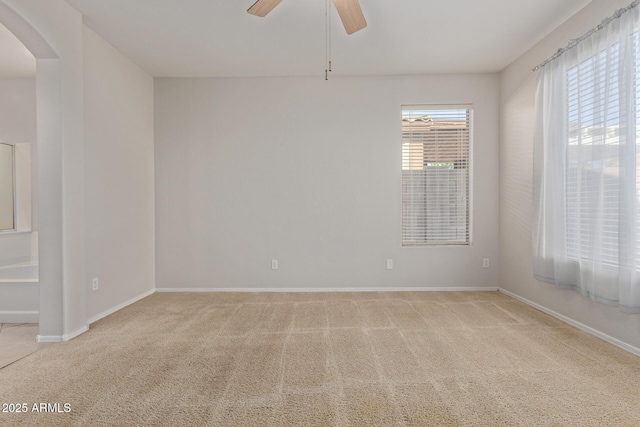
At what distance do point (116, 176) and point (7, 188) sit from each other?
2.16 m

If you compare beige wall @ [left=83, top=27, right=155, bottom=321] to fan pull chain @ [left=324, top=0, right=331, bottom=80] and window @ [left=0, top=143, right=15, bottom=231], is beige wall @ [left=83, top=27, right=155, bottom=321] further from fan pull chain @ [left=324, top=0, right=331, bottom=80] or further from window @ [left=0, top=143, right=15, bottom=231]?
fan pull chain @ [left=324, top=0, right=331, bottom=80]

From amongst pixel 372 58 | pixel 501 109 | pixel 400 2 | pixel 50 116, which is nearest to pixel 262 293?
pixel 50 116

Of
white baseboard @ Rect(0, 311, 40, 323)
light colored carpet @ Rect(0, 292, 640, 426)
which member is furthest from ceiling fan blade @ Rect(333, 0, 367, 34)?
white baseboard @ Rect(0, 311, 40, 323)

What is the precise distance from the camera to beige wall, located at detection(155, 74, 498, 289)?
4.37 metres

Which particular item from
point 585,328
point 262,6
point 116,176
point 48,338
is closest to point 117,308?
point 48,338

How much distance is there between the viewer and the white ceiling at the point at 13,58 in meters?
3.22

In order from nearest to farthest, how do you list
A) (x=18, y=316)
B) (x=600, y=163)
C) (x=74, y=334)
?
(x=600, y=163)
(x=74, y=334)
(x=18, y=316)

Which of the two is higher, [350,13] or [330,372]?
[350,13]

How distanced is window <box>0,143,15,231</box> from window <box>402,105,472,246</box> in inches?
213

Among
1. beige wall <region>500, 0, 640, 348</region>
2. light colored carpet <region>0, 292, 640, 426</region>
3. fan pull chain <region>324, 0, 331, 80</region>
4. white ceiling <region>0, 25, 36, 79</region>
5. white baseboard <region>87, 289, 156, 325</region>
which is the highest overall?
fan pull chain <region>324, 0, 331, 80</region>

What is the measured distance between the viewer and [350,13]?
2.32m

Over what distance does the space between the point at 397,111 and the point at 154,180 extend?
3489 millimetres

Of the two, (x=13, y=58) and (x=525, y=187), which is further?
(x=525, y=187)

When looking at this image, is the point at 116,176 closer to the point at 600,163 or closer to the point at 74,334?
the point at 74,334
